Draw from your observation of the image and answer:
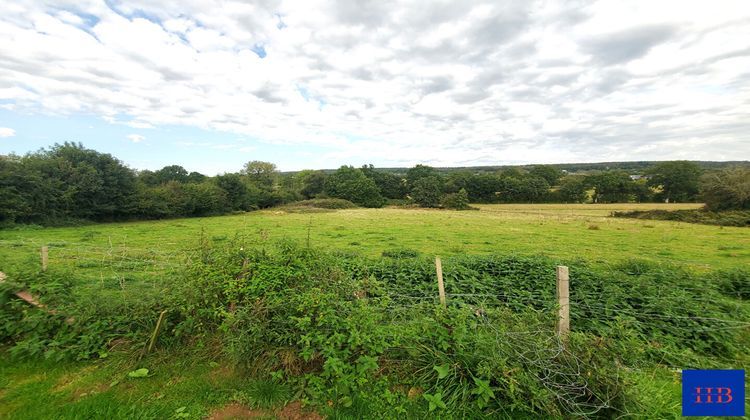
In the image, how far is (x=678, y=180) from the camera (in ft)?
213

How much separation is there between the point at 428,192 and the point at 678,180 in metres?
52.7

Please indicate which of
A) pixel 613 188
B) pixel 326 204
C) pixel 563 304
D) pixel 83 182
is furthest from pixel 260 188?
pixel 613 188

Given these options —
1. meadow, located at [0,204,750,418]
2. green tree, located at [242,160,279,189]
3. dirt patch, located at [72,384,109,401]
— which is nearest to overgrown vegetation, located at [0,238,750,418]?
meadow, located at [0,204,750,418]

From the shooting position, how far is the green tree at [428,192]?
78.9 metres

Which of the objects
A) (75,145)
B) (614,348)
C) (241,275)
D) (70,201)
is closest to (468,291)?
(614,348)

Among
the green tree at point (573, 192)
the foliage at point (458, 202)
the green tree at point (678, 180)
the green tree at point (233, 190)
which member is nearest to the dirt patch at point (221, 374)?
the green tree at point (233, 190)

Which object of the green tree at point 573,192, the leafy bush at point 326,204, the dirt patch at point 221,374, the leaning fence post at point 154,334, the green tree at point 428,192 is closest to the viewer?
the dirt patch at point 221,374

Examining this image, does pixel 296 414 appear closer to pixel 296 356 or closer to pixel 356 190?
pixel 296 356

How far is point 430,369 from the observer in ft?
11.6

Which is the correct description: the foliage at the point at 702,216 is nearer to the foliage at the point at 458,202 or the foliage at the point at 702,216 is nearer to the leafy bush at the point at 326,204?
the foliage at the point at 458,202

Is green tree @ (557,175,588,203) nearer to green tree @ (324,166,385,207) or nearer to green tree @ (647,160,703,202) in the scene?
green tree @ (647,160,703,202)

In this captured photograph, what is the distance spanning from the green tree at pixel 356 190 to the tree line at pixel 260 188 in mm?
273

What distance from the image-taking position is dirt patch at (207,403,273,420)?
320 cm

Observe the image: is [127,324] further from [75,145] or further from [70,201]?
[75,145]
